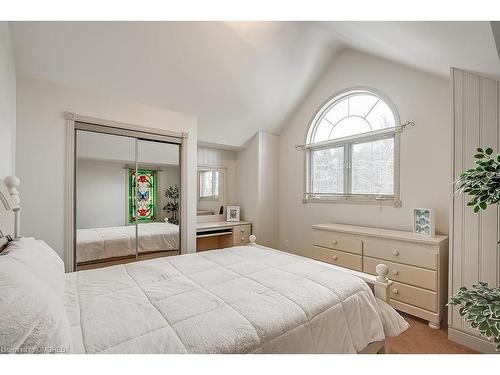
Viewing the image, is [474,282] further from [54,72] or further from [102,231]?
[54,72]

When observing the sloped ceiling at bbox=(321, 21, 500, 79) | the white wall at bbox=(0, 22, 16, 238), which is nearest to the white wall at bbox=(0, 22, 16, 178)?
the white wall at bbox=(0, 22, 16, 238)

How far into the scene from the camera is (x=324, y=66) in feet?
11.1

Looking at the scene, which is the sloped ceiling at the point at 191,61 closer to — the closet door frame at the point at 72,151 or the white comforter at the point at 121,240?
the closet door frame at the point at 72,151

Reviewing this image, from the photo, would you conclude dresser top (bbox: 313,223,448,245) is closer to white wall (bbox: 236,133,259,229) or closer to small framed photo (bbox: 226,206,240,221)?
white wall (bbox: 236,133,259,229)

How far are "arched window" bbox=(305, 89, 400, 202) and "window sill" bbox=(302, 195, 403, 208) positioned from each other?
1cm

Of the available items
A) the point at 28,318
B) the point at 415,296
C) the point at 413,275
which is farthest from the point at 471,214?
the point at 28,318

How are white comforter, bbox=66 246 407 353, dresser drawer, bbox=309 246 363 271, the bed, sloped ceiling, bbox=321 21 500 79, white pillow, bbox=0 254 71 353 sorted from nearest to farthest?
1. white pillow, bbox=0 254 71 353
2. the bed
3. white comforter, bbox=66 246 407 353
4. sloped ceiling, bbox=321 21 500 79
5. dresser drawer, bbox=309 246 363 271

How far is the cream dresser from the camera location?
6.92 ft

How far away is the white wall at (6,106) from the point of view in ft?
5.14

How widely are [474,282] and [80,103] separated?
3.91m

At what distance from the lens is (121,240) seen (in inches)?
105

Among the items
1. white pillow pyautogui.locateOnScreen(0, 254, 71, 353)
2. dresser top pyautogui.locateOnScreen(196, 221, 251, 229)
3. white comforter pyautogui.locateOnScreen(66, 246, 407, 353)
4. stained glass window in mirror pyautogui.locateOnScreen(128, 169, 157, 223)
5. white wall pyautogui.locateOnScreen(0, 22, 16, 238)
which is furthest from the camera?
dresser top pyautogui.locateOnScreen(196, 221, 251, 229)

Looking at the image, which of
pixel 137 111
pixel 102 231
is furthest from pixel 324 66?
pixel 102 231

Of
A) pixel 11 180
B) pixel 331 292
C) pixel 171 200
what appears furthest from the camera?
pixel 171 200
